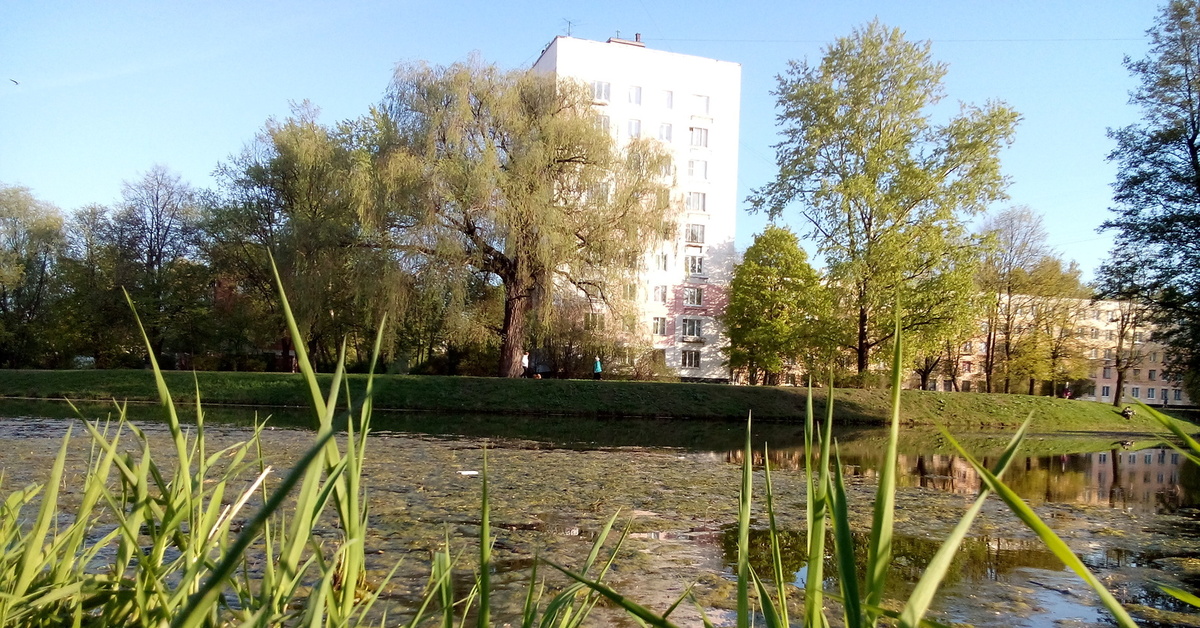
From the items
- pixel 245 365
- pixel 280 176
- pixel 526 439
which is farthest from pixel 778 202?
pixel 245 365

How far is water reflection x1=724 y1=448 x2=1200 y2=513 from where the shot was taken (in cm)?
824

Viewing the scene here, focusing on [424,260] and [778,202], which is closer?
[424,260]

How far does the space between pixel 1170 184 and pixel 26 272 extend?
37659mm

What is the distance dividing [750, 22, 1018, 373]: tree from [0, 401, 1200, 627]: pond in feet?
30.7

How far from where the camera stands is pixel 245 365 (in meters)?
30.8

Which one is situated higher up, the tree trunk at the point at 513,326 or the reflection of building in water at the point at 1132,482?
the tree trunk at the point at 513,326

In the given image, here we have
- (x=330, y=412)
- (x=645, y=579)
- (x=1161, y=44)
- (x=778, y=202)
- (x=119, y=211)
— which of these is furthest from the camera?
(x=119, y=211)

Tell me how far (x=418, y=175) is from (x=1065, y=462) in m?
14.4

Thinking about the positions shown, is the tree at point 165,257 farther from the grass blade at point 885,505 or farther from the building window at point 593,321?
the grass blade at point 885,505

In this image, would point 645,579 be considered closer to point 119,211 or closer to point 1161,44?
point 1161,44

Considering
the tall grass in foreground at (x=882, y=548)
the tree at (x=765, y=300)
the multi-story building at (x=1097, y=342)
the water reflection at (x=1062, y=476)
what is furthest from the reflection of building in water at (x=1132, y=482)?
the tree at (x=765, y=300)

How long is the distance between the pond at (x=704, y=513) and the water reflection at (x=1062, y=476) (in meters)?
0.06

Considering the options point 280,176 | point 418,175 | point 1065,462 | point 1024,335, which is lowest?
point 1065,462

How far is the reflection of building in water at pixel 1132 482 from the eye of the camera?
27.2 ft
